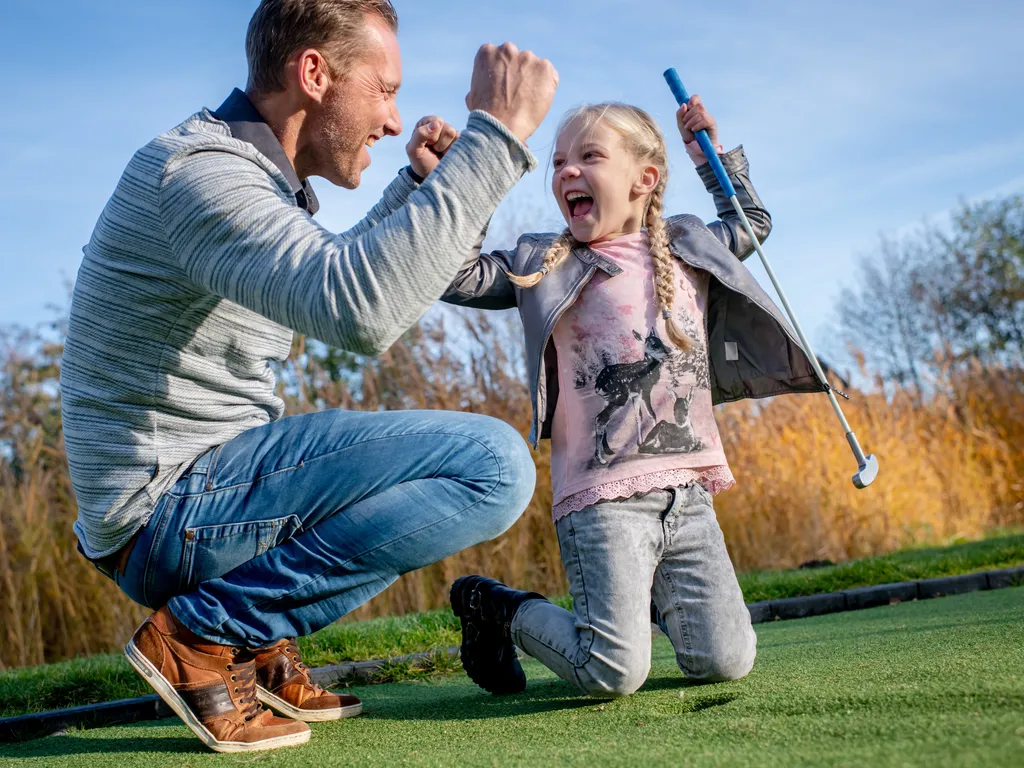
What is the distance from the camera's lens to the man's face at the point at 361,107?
8.59ft

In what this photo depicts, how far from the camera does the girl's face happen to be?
311cm

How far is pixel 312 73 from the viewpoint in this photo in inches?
101

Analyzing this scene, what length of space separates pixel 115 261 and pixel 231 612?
33.7 inches

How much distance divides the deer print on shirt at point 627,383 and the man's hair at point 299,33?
116 cm

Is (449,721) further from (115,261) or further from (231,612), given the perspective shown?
(115,261)

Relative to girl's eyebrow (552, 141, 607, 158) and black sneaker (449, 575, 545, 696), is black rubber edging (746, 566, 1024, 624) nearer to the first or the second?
black sneaker (449, 575, 545, 696)

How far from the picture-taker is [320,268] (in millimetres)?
1900

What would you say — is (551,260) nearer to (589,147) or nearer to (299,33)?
(589,147)

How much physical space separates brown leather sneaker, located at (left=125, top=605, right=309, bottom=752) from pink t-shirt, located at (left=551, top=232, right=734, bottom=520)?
3.49ft

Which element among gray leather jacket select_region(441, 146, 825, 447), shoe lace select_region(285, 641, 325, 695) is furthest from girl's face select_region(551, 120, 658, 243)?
shoe lace select_region(285, 641, 325, 695)

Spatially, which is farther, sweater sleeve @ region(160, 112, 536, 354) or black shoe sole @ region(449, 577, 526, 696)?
black shoe sole @ region(449, 577, 526, 696)

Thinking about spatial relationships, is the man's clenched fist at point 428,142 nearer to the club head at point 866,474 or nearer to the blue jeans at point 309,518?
the blue jeans at point 309,518

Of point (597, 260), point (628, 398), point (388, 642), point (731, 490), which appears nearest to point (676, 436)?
point (628, 398)

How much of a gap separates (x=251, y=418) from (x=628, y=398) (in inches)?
43.2
